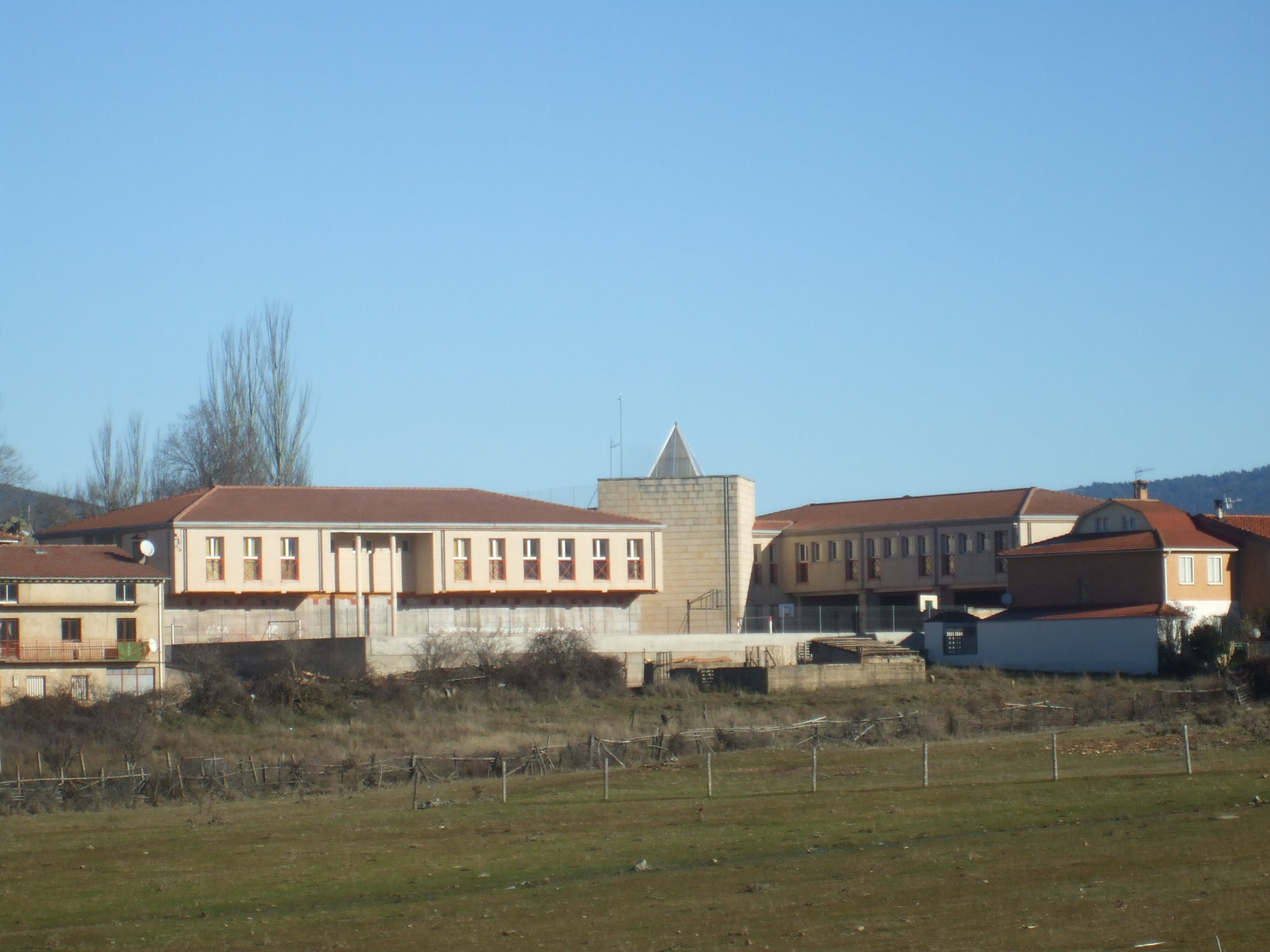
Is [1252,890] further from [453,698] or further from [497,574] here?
[497,574]

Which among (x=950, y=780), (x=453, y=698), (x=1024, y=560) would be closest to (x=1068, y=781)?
(x=950, y=780)

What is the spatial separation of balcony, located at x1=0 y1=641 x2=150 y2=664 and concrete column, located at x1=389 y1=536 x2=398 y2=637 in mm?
8972

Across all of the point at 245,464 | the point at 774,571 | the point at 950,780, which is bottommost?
the point at 950,780

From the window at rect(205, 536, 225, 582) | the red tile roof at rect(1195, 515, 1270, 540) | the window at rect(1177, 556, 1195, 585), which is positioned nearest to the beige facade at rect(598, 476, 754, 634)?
the window at rect(205, 536, 225, 582)

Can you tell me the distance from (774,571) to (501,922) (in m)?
58.1

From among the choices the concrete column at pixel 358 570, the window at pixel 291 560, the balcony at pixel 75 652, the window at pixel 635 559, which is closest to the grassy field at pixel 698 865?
the balcony at pixel 75 652

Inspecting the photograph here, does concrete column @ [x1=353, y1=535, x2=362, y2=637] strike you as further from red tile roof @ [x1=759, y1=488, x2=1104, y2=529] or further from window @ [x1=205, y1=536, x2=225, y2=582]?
red tile roof @ [x1=759, y1=488, x2=1104, y2=529]

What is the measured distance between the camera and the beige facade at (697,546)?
2692 inches

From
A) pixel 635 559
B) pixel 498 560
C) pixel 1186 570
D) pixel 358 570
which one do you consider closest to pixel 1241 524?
pixel 1186 570

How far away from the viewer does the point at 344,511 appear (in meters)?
59.9

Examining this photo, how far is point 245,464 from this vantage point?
81.2m

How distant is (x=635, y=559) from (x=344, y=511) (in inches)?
467

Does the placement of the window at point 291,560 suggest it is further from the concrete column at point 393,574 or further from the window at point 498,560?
the window at point 498,560

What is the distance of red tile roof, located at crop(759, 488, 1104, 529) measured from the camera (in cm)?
6819
